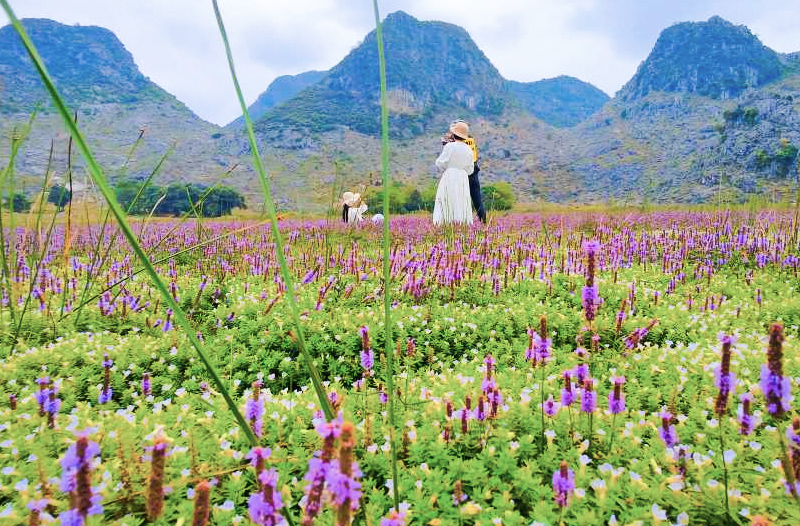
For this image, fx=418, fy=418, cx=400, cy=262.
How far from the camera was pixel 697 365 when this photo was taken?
124 inches

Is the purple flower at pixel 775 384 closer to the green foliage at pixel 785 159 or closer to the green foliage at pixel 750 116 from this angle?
the green foliage at pixel 785 159

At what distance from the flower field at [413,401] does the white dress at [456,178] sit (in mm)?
7060

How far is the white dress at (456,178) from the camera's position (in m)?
13.0

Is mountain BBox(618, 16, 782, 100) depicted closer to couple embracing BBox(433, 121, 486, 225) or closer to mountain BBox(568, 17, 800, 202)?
mountain BBox(568, 17, 800, 202)

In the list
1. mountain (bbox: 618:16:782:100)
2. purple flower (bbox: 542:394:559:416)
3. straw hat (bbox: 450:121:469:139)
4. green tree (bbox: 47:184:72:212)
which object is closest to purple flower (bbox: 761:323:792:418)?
purple flower (bbox: 542:394:559:416)

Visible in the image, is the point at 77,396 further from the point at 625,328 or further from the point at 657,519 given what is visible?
the point at 625,328

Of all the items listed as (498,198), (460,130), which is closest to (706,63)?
(498,198)

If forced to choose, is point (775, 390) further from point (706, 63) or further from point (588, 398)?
point (706, 63)

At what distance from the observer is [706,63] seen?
156500 millimetres

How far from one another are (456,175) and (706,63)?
196m

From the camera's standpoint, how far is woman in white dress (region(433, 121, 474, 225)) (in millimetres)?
13039

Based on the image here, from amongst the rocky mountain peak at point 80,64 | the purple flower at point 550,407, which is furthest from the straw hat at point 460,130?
the rocky mountain peak at point 80,64

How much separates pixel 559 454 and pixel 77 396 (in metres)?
3.40

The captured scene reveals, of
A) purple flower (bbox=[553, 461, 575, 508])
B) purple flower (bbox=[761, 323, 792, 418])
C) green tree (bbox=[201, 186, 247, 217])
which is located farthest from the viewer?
green tree (bbox=[201, 186, 247, 217])
